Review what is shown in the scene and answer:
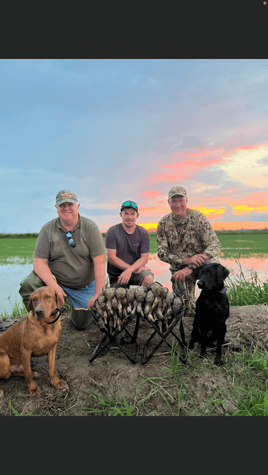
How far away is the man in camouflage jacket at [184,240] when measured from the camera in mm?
6112

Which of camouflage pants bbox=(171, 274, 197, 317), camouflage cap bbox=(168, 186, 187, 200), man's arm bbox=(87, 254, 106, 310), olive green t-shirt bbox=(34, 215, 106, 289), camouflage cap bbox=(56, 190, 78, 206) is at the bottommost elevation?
camouflage pants bbox=(171, 274, 197, 317)

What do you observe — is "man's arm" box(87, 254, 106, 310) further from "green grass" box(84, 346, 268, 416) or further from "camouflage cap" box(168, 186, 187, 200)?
"camouflage cap" box(168, 186, 187, 200)

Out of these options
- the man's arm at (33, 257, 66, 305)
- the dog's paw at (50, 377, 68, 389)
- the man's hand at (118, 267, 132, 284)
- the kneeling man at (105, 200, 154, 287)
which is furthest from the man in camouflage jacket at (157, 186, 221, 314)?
the dog's paw at (50, 377, 68, 389)

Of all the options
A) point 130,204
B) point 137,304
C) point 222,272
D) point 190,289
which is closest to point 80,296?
point 137,304

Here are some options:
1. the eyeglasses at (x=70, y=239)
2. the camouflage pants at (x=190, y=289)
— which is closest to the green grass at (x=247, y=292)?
the camouflage pants at (x=190, y=289)

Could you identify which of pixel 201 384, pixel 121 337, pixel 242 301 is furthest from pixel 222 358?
pixel 242 301

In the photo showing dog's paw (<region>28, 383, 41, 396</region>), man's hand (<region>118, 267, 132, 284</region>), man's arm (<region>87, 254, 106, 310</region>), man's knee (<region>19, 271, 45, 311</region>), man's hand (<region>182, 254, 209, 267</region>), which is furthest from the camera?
man's hand (<region>182, 254, 209, 267</region>)

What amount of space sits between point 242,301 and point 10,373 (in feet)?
18.6

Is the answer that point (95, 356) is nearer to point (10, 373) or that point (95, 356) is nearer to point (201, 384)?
point (10, 373)

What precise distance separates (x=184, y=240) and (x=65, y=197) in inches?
106

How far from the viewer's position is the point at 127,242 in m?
5.77

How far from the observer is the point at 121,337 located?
5.16 meters

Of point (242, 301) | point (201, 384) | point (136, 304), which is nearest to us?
point (201, 384)

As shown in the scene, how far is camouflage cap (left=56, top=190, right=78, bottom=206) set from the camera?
4.97 m
